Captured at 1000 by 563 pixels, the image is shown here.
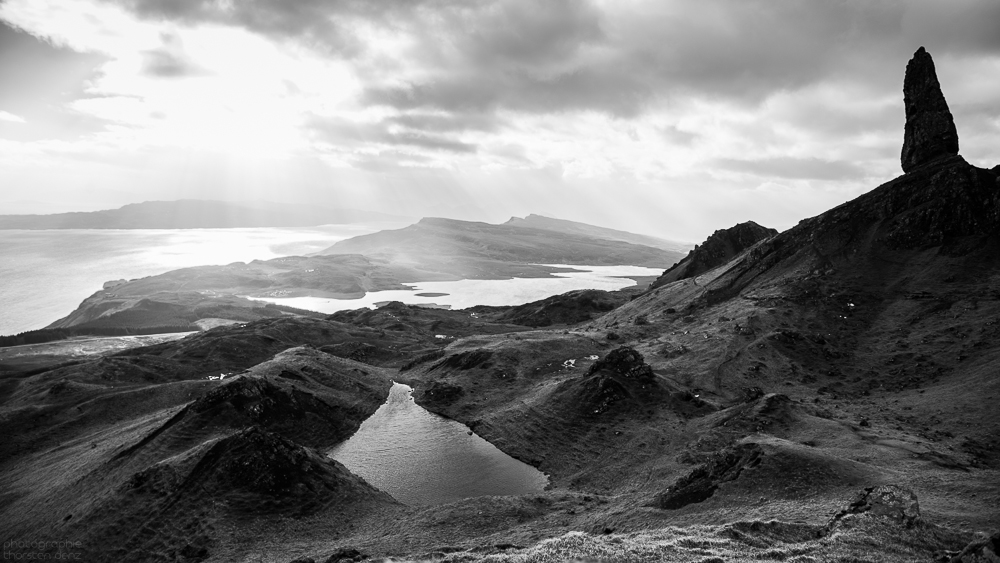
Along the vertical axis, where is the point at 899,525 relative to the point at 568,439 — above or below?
above

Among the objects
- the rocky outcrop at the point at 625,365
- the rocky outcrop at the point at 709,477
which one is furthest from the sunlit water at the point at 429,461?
the rocky outcrop at the point at 625,365

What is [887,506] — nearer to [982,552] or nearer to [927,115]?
[982,552]

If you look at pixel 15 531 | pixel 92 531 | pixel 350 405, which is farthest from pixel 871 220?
pixel 15 531

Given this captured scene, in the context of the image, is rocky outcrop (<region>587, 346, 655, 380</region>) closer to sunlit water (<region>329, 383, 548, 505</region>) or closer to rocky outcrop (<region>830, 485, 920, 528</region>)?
sunlit water (<region>329, 383, 548, 505</region>)

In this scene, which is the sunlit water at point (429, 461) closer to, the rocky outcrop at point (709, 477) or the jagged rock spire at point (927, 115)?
the rocky outcrop at point (709, 477)

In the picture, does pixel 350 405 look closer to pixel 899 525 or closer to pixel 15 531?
pixel 15 531

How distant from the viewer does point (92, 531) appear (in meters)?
41.6

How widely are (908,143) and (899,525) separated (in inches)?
4393

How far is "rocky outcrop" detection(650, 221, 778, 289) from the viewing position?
A: 509ft

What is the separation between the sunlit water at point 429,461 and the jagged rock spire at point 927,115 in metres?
108

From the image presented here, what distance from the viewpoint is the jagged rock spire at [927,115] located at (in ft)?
343

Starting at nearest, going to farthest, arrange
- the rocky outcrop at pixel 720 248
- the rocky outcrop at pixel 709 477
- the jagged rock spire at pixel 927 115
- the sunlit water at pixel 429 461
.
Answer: the rocky outcrop at pixel 709 477, the sunlit water at pixel 429 461, the jagged rock spire at pixel 927 115, the rocky outcrop at pixel 720 248

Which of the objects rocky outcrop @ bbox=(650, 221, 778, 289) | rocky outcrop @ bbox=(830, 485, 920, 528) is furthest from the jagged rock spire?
rocky outcrop @ bbox=(830, 485, 920, 528)

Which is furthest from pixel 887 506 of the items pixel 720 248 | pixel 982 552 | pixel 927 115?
pixel 720 248
